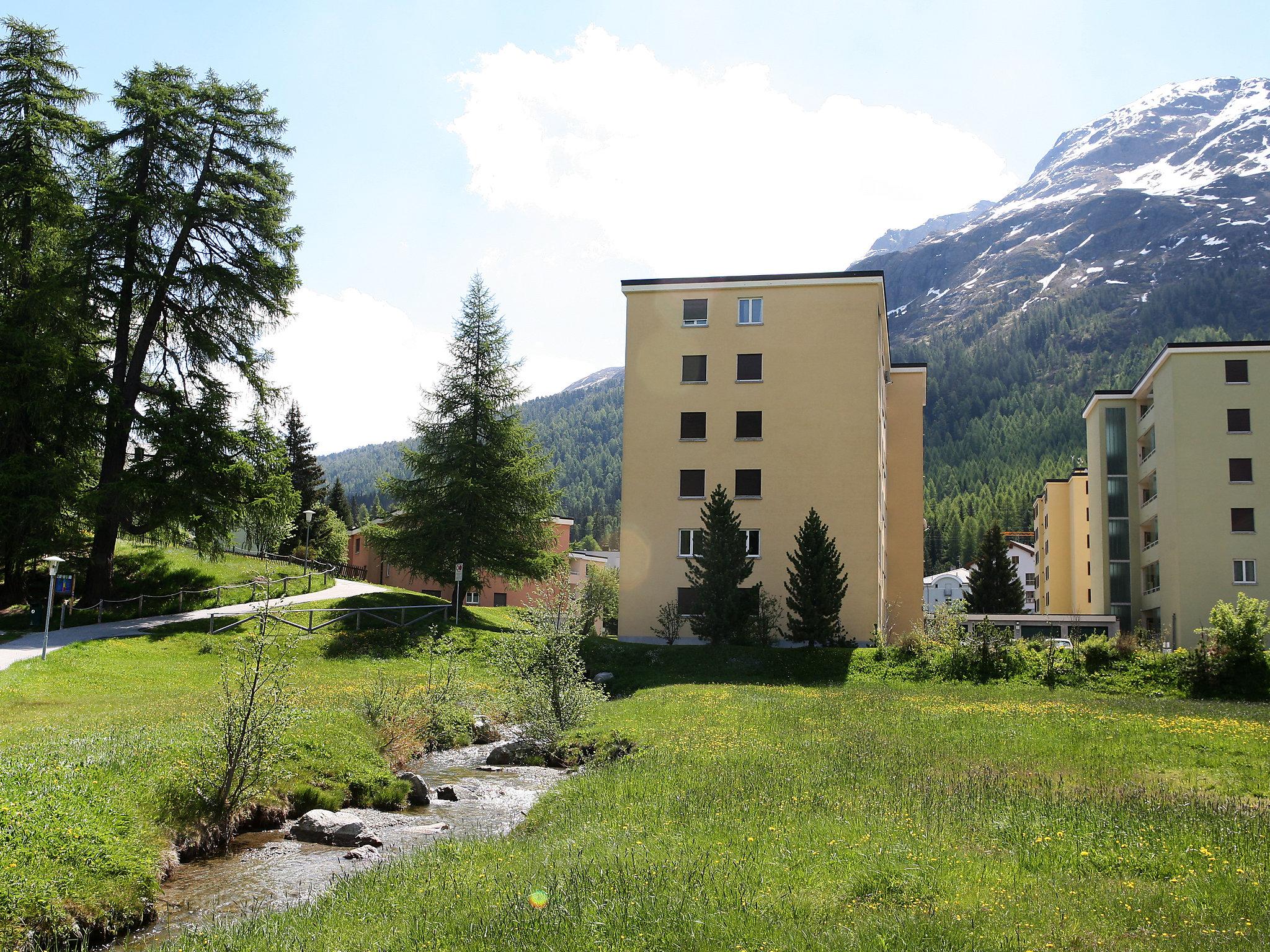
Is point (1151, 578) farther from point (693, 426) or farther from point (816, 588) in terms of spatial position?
point (693, 426)

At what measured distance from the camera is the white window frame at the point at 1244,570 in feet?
156

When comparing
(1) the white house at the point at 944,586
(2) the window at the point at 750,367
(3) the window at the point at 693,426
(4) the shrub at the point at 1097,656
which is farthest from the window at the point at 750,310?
(1) the white house at the point at 944,586

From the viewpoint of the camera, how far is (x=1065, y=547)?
267ft

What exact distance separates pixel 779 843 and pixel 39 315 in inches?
1465

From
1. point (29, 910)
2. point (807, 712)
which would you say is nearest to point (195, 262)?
point (807, 712)

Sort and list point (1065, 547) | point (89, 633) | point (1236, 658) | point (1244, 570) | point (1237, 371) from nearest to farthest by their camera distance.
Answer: point (1236, 658) < point (89, 633) < point (1244, 570) < point (1237, 371) < point (1065, 547)

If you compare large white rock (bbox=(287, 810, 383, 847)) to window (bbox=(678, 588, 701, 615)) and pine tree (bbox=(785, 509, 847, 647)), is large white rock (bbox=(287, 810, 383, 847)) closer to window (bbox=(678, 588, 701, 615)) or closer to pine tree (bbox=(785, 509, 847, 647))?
pine tree (bbox=(785, 509, 847, 647))

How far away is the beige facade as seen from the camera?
231 ft

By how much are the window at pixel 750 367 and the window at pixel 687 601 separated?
10.8 meters

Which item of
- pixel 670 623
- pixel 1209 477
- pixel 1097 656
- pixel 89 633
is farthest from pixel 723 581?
pixel 1209 477

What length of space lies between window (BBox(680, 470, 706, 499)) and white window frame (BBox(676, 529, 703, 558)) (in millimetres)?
1693

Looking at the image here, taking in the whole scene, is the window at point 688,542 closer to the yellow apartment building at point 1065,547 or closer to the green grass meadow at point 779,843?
the green grass meadow at point 779,843

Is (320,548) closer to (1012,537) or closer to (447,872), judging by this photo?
(447,872)

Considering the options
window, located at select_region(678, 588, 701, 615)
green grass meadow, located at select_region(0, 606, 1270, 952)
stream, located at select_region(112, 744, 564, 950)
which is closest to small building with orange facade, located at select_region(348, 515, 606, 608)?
window, located at select_region(678, 588, 701, 615)
